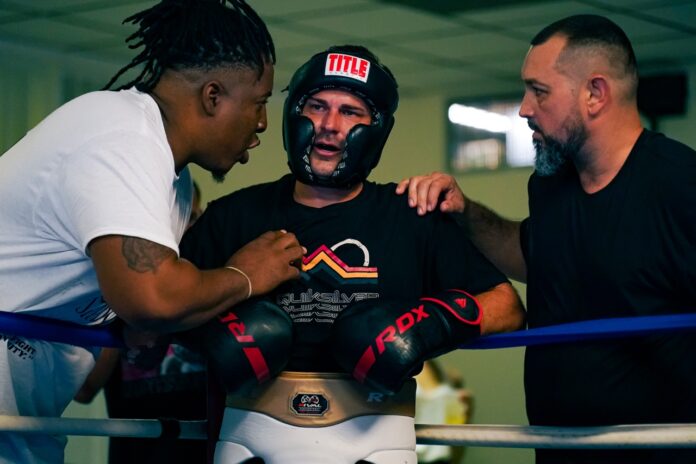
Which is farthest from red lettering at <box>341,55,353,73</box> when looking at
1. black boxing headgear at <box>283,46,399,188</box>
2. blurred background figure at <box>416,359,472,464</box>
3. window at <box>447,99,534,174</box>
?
window at <box>447,99,534,174</box>

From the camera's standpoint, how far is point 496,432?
2.13m

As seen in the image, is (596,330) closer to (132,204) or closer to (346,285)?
(346,285)

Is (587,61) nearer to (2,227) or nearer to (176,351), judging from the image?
(2,227)

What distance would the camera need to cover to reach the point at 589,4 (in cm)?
556

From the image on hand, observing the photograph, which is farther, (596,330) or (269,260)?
(269,260)

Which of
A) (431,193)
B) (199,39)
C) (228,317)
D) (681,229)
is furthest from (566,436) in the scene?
(199,39)

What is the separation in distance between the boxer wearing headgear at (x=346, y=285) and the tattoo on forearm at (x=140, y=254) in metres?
0.25

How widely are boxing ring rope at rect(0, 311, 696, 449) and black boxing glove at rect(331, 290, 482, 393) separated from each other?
0.08 m

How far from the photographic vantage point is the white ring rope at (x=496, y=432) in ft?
6.42

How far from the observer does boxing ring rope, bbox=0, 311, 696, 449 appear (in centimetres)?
195

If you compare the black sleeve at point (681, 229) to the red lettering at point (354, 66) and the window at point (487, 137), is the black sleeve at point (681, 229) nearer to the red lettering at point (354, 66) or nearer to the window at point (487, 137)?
the red lettering at point (354, 66)

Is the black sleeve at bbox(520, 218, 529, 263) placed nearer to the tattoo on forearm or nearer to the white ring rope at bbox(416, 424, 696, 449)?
the white ring rope at bbox(416, 424, 696, 449)

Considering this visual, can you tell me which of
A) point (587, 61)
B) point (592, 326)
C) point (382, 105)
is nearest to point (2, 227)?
point (382, 105)

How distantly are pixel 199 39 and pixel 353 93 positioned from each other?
0.35m
